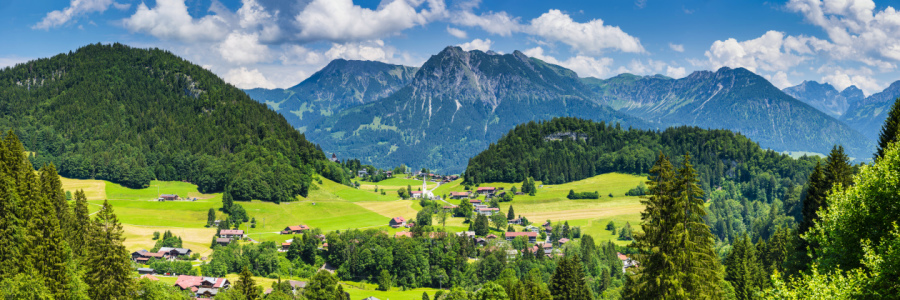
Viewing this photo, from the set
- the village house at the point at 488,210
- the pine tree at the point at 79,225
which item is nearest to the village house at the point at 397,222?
the village house at the point at 488,210

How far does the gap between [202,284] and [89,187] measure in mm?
80376

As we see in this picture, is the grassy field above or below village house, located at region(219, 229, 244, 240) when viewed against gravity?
above

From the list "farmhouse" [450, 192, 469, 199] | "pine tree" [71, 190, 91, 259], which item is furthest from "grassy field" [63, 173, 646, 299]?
"pine tree" [71, 190, 91, 259]

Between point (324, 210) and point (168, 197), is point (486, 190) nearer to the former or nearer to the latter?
point (324, 210)

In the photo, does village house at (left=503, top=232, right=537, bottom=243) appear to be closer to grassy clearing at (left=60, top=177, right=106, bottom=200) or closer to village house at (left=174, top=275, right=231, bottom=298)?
village house at (left=174, top=275, right=231, bottom=298)

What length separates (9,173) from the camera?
142 ft

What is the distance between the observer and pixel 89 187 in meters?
140

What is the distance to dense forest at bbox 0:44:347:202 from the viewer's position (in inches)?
5915

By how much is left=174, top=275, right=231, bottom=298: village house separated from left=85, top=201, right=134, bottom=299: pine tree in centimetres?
3777

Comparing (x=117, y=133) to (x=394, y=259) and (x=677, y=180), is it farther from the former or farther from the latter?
(x=677, y=180)

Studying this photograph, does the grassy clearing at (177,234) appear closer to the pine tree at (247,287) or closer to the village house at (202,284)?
the village house at (202,284)

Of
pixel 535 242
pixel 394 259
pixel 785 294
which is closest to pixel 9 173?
pixel 785 294

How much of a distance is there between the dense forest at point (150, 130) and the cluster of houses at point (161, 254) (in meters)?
42.4

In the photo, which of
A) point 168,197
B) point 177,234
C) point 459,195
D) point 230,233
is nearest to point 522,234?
point 459,195
